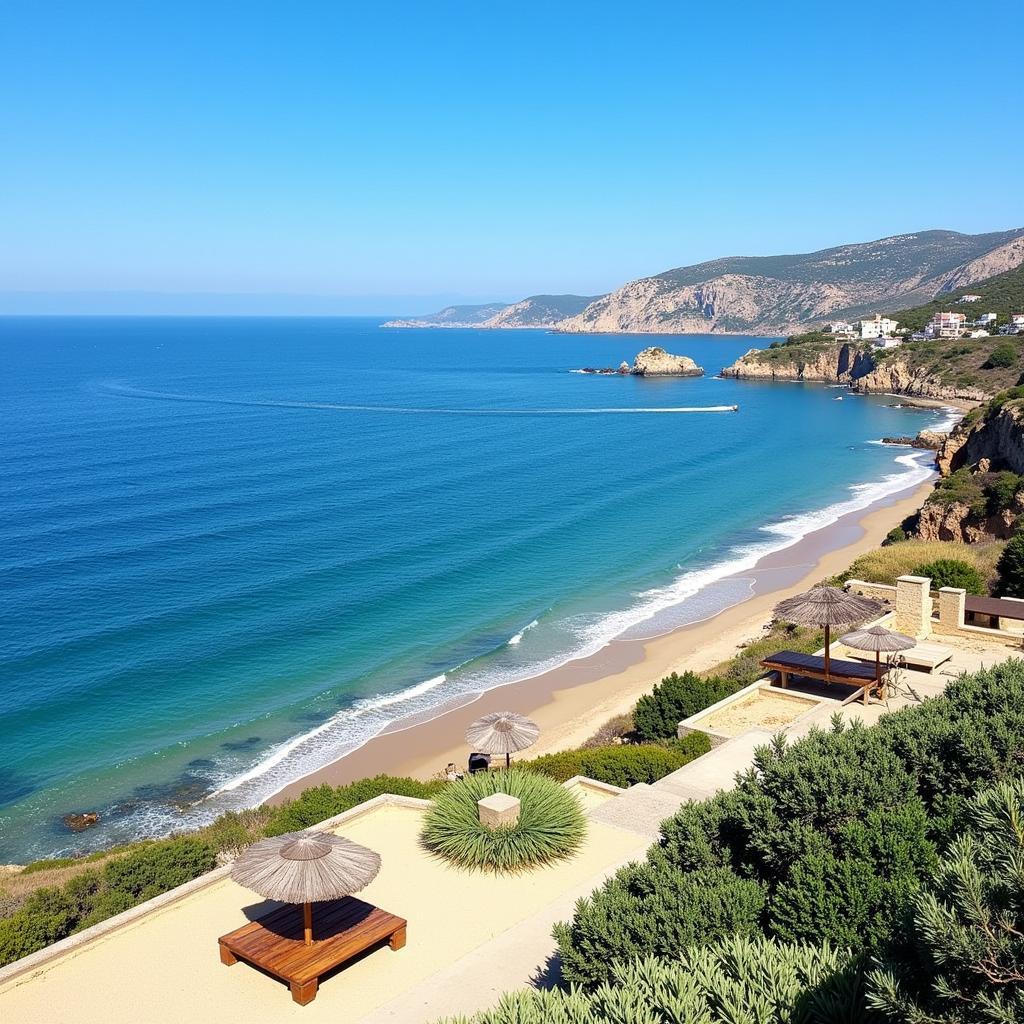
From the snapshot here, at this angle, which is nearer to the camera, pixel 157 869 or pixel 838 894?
pixel 838 894

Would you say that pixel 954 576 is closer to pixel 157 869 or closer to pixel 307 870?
pixel 157 869

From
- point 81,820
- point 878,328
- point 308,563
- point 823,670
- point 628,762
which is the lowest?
point 81,820

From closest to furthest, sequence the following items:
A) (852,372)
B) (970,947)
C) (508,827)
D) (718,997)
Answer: (970,947), (718,997), (508,827), (852,372)

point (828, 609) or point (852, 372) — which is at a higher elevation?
point (828, 609)

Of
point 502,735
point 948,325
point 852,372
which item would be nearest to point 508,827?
point 502,735

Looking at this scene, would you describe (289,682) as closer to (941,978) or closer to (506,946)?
(506,946)

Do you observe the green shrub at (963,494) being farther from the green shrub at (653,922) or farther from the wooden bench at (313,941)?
the wooden bench at (313,941)

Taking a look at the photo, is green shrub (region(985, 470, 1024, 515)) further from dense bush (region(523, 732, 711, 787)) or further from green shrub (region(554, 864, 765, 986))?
green shrub (region(554, 864, 765, 986))
